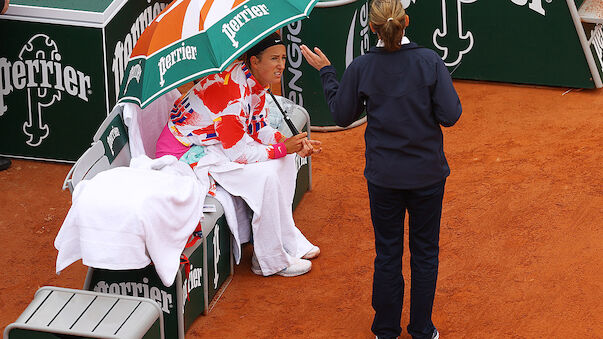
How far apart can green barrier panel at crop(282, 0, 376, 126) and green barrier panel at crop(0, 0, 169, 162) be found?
53.2 inches

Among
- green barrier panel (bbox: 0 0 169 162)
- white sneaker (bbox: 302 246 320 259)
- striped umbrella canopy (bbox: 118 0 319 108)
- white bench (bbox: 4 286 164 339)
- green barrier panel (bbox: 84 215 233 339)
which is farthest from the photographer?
green barrier panel (bbox: 0 0 169 162)

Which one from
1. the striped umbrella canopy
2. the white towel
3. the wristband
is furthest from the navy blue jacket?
the wristband

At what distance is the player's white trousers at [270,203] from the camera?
6109mm

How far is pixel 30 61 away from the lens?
7660 mm

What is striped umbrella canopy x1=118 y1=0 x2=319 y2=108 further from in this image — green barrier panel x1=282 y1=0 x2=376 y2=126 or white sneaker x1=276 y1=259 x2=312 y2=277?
green barrier panel x1=282 y1=0 x2=376 y2=126

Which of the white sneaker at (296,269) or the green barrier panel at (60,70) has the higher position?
the green barrier panel at (60,70)

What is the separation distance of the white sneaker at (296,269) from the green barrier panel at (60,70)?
2.22m

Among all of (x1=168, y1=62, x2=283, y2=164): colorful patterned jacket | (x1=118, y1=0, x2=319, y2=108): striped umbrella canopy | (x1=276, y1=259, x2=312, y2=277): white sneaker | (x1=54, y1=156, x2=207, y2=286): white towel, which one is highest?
(x1=118, y1=0, x2=319, y2=108): striped umbrella canopy

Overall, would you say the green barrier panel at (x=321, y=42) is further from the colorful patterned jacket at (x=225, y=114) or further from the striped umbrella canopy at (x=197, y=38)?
the striped umbrella canopy at (x=197, y=38)

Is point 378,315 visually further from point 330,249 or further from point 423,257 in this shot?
point 330,249

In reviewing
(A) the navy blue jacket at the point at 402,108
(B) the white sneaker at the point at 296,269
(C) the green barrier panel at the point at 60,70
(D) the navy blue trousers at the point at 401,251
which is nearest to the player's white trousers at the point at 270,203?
(B) the white sneaker at the point at 296,269

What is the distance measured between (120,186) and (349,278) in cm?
174

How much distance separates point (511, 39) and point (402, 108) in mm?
4604

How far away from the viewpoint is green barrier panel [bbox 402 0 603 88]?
8.96 m
